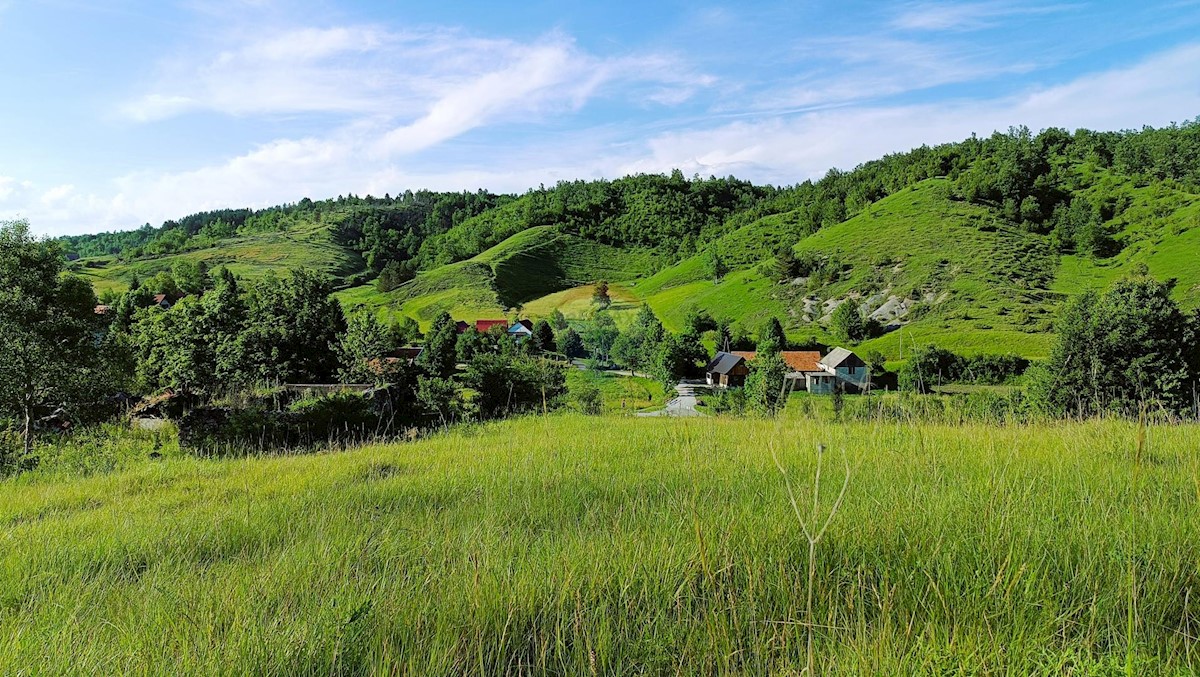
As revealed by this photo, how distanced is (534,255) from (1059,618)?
12265 centimetres

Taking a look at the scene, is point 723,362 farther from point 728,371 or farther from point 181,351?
point 181,351

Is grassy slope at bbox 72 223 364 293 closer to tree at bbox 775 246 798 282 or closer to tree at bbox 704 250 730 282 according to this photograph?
tree at bbox 704 250 730 282

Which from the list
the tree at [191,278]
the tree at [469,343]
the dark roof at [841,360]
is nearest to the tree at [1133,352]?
the dark roof at [841,360]

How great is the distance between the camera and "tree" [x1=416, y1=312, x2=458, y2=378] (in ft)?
156

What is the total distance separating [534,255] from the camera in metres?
122

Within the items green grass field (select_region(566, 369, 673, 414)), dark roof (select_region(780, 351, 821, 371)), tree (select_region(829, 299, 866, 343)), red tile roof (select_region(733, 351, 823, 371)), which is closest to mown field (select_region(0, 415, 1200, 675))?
green grass field (select_region(566, 369, 673, 414))

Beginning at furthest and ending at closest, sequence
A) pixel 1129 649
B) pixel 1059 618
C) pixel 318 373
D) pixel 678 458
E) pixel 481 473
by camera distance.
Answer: pixel 318 373 < pixel 678 458 < pixel 481 473 < pixel 1059 618 < pixel 1129 649

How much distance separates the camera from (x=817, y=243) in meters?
91.1

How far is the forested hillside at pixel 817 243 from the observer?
226ft

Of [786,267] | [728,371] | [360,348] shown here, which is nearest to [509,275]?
[786,267]

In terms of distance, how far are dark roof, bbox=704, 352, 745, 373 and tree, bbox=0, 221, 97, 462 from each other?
48.9m

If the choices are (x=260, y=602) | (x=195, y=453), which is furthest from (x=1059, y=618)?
(x=195, y=453)

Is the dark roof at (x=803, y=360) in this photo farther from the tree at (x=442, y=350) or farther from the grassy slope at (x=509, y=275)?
the grassy slope at (x=509, y=275)

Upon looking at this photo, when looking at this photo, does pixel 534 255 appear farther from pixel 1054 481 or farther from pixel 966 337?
pixel 1054 481
